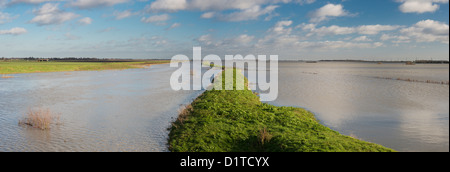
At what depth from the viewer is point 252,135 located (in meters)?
14.6

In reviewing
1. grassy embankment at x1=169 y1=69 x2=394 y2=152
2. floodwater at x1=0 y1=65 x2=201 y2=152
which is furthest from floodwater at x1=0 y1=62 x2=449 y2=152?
grassy embankment at x1=169 y1=69 x2=394 y2=152

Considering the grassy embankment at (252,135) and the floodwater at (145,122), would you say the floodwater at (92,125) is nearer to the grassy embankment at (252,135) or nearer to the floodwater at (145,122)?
the floodwater at (145,122)

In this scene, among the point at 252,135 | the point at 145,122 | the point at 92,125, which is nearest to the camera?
the point at 252,135

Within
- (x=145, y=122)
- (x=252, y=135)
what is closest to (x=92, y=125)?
(x=145, y=122)

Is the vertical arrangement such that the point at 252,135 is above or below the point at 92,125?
above

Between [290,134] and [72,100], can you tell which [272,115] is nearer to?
[290,134]

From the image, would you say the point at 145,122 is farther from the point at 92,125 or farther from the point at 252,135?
the point at 252,135

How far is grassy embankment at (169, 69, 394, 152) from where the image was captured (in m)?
12.3

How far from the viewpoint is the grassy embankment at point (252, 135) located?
12334 mm

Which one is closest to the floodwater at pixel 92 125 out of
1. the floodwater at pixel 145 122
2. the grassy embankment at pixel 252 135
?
the floodwater at pixel 145 122

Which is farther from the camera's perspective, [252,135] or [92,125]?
[92,125]
